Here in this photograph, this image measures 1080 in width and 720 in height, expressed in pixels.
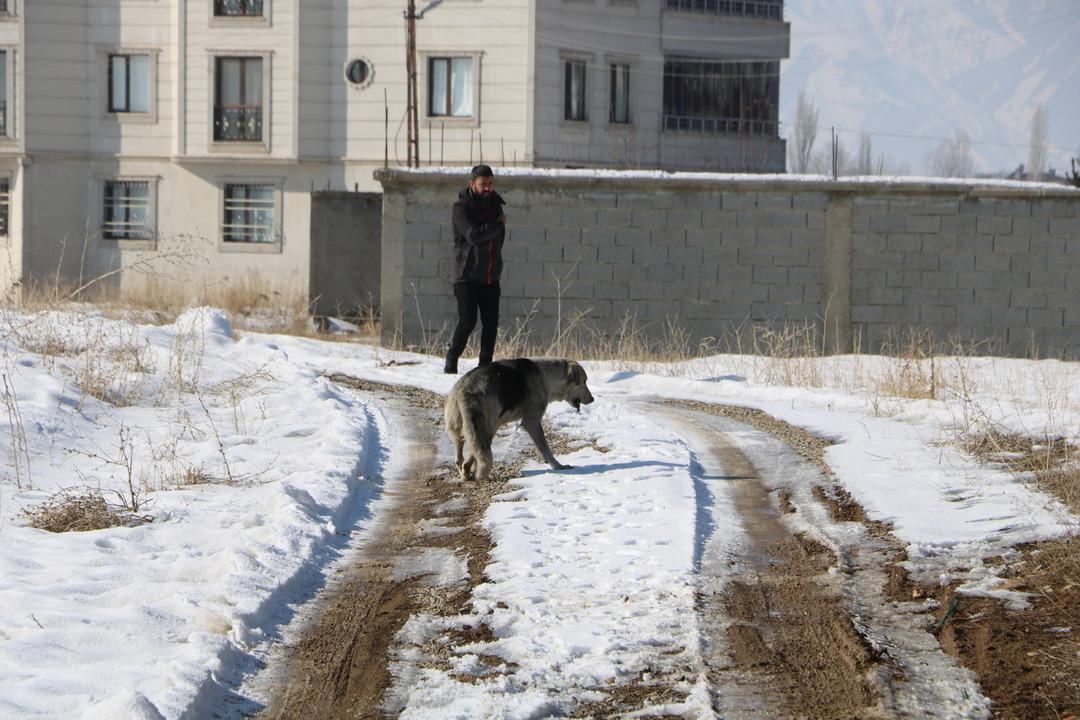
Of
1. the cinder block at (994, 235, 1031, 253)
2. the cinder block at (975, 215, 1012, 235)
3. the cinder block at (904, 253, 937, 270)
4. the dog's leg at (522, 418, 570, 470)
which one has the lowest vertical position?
the dog's leg at (522, 418, 570, 470)

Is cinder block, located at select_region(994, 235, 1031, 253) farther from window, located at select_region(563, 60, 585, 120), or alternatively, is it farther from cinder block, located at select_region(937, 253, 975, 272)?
window, located at select_region(563, 60, 585, 120)

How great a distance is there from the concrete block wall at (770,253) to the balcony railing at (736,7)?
69.7 ft

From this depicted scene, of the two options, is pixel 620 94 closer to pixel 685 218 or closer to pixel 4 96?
pixel 4 96

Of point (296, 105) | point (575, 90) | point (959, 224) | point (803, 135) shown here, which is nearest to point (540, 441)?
point (959, 224)

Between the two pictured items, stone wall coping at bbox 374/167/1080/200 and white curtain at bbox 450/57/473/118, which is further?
white curtain at bbox 450/57/473/118

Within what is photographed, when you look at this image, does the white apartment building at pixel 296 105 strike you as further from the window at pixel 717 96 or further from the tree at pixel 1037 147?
the tree at pixel 1037 147

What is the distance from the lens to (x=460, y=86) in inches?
1438

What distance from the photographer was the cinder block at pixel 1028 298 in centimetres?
1784

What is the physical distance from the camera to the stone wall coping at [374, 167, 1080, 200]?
692 inches

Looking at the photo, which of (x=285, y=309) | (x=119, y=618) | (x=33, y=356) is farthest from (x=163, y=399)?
(x=285, y=309)

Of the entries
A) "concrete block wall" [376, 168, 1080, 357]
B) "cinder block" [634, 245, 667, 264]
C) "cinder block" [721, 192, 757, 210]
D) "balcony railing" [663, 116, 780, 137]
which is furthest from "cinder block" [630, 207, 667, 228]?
"balcony railing" [663, 116, 780, 137]

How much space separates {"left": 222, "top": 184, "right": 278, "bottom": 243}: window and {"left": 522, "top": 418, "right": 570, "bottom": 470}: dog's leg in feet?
98.5

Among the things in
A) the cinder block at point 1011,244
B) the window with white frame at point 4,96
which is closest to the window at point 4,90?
the window with white frame at point 4,96

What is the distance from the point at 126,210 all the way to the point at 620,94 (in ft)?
48.9
